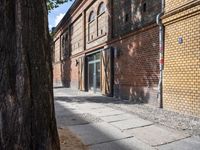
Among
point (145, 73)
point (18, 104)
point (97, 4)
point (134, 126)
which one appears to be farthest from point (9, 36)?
point (97, 4)

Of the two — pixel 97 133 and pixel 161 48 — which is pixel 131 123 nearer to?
pixel 97 133

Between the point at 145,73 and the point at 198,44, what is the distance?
311cm

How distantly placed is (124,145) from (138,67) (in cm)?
619

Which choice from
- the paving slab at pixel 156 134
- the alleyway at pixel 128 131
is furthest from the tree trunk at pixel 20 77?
the paving slab at pixel 156 134

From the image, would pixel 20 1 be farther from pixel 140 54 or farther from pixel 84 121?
pixel 140 54

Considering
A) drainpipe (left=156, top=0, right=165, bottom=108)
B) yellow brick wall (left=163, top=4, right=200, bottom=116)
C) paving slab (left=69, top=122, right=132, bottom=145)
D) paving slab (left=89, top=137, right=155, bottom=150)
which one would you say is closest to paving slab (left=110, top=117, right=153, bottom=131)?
paving slab (left=69, top=122, right=132, bottom=145)

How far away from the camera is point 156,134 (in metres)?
5.23

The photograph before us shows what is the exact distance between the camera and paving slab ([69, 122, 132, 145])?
193 inches

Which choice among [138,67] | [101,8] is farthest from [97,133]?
[101,8]

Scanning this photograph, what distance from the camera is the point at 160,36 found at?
8.58m

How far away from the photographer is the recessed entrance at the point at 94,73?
50.0 feet

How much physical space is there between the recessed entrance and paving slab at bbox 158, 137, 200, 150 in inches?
412

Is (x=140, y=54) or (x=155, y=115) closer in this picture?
(x=155, y=115)

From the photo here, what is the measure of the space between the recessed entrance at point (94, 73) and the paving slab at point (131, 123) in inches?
333
